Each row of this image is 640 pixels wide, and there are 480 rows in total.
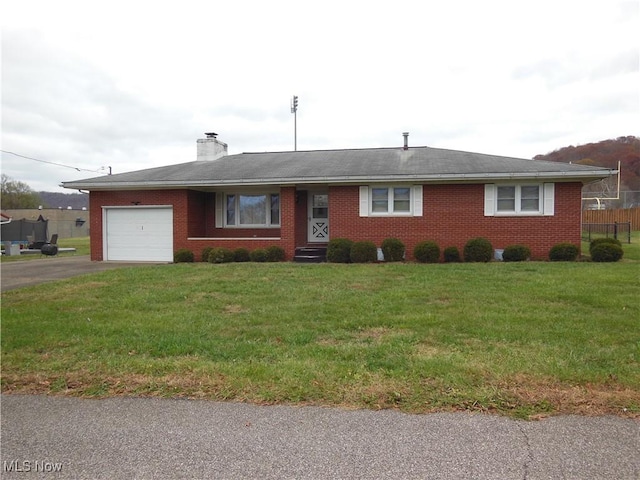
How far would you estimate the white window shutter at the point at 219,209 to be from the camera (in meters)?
16.5

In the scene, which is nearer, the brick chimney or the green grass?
the green grass

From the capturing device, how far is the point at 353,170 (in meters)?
14.5

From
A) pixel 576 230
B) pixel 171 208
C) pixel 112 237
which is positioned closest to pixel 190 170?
pixel 171 208

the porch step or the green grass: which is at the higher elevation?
the porch step

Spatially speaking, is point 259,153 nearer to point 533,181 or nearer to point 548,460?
point 533,181

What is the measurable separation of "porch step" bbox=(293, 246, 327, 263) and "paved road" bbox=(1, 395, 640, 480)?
1063 cm

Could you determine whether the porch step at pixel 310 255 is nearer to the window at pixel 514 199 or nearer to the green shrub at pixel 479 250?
the green shrub at pixel 479 250

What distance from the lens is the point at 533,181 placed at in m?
13.6

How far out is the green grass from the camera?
384 cm

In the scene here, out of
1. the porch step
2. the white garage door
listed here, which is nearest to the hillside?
the porch step

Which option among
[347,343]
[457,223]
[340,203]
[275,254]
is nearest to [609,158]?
[457,223]

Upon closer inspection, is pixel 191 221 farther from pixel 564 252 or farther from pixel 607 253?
pixel 607 253

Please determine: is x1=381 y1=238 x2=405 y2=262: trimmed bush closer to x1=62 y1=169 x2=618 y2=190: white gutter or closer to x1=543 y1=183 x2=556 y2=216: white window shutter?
x1=62 y1=169 x2=618 y2=190: white gutter
